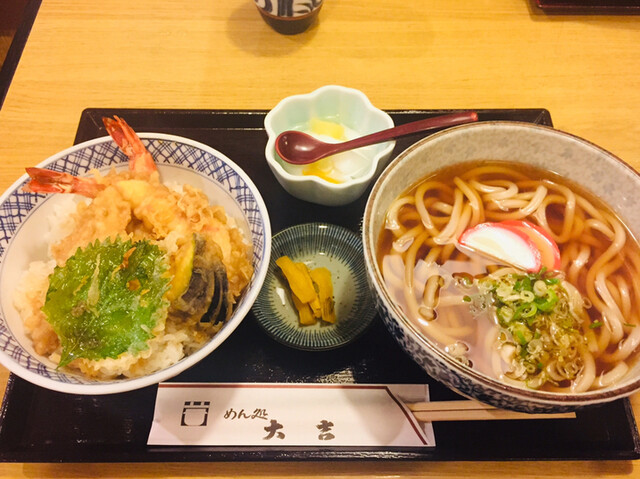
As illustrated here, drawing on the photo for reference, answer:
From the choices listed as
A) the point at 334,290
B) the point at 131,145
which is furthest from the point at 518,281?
the point at 131,145

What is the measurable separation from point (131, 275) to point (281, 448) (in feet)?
1.94

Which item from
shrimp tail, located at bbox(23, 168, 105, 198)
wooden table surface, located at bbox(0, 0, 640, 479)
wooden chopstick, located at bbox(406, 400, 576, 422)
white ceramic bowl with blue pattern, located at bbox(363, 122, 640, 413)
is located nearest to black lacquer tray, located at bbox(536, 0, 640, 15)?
wooden table surface, located at bbox(0, 0, 640, 479)

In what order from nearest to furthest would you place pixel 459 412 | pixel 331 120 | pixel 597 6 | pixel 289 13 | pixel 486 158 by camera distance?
pixel 459 412 → pixel 486 158 → pixel 331 120 → pixel 289 13 → pixel 597 6

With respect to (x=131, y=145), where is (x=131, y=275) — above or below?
below

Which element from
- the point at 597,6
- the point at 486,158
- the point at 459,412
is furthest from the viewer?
the point at 597,6

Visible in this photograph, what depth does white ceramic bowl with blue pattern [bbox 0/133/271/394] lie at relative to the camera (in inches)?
42.1

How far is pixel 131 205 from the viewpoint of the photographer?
135 cm

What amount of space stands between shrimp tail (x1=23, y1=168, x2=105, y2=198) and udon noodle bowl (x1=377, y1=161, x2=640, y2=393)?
2.98 ft

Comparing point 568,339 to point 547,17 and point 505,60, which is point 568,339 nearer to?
point 505,60

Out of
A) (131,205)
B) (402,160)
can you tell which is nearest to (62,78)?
(131,205)

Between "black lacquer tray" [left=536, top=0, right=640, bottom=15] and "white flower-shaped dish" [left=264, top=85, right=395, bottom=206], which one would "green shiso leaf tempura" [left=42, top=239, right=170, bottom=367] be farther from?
"black lacquer tray" [left=536, top=0, right=640, bottom=15]

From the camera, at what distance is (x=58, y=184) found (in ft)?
4.35

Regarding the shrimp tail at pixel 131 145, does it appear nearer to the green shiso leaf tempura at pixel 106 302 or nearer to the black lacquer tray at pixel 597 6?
the green shiso leaf tempura at pixel 106 302

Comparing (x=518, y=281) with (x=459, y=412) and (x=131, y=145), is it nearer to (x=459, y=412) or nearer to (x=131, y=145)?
(x=459, y=412)
